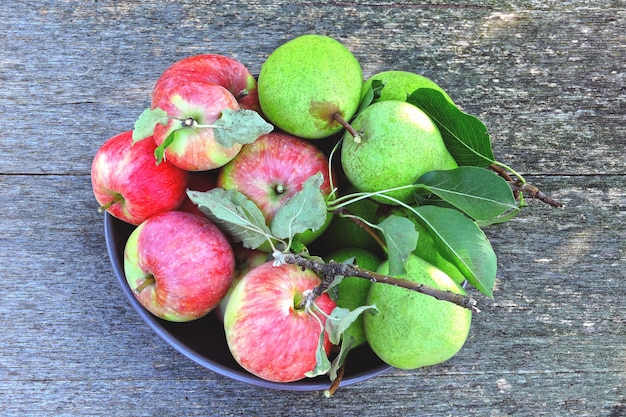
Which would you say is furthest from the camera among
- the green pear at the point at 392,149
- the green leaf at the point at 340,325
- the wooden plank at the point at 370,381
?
the wooden plank at the point at 370,381

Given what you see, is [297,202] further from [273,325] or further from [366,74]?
[366,74]

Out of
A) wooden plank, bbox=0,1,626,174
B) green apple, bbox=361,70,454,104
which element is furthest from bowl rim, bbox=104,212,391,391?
green apple, bbox=361,70,454,104

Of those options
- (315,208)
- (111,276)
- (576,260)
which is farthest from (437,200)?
(111,276)

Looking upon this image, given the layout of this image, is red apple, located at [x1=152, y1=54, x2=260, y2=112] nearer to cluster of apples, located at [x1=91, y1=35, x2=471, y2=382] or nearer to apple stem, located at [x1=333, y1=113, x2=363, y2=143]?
cluster of apples, located at [x1=91, y1=35, x2=471, y2=382]

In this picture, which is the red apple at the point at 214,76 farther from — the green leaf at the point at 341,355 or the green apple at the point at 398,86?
the green leaf at the point at 341,355

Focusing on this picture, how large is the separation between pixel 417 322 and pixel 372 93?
1.02ft

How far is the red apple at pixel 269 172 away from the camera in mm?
760

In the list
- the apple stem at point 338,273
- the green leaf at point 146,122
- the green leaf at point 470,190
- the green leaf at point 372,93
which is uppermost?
the green leaf at point 372,93

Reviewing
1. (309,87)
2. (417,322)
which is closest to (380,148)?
(309,87)

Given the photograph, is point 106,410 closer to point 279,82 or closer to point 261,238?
point 261,238

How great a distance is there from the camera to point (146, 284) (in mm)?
727

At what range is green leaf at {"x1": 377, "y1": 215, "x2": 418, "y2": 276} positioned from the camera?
2.19 feet

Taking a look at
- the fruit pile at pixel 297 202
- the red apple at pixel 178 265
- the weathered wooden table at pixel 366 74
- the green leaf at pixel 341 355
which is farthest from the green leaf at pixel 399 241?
the weathered wooden table at pixel 366 74

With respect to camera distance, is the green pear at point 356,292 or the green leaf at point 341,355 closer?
the green leaf at point 341,355
